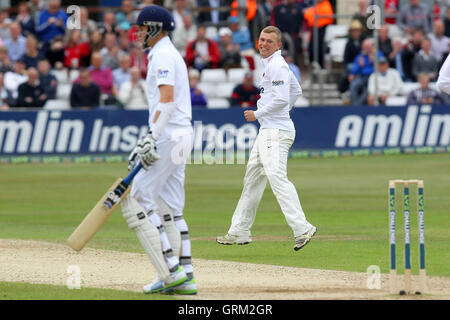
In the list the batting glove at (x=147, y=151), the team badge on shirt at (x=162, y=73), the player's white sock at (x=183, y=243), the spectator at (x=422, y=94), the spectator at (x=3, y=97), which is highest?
the team badge on shirt at (x=162, y=73)

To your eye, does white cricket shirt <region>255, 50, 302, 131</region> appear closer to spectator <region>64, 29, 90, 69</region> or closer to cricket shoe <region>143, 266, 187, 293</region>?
cricket shoe <region>143, 266, 187, 293</region>

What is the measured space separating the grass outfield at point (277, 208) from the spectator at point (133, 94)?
1937 millimetres

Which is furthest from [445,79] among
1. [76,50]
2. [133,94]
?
[76,50]

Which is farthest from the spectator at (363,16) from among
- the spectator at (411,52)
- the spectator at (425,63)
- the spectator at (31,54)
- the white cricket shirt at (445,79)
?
the white cricket shirt at (445,79)

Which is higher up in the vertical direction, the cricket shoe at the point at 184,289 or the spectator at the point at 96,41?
the cricket shoe at the point at 184,289

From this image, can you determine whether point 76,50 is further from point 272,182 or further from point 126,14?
point 272,182

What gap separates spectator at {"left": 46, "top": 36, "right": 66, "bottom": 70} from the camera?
25562 millimetres

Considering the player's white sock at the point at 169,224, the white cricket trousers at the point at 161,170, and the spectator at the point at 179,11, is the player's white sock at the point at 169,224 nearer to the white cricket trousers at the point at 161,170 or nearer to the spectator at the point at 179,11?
the white cricket trousers at the point at 161,170

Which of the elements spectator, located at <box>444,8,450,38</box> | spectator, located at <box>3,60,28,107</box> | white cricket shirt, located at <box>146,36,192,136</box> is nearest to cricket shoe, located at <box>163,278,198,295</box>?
white cricket shirt, located at <box>146,36,192,136</box>

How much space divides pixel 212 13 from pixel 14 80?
248 inches

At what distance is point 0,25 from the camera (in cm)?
2592

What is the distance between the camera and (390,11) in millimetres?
28672

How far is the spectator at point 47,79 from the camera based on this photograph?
79.7 feet

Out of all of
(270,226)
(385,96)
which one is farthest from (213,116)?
(270,226)
